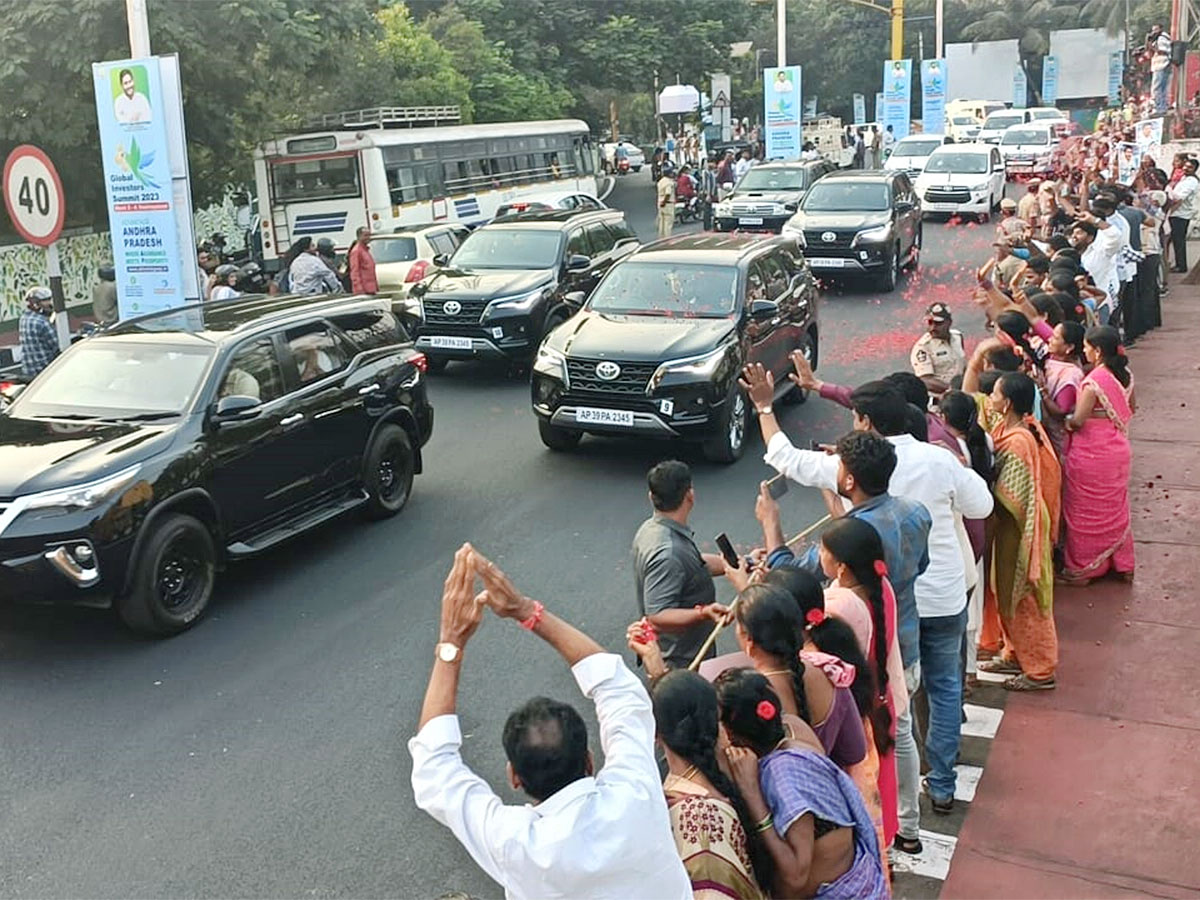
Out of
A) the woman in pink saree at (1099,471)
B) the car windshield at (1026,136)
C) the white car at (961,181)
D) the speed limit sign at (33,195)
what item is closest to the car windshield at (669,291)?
the woman in pink saree at (1099,471)

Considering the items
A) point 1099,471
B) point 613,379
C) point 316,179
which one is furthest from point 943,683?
point 316,179

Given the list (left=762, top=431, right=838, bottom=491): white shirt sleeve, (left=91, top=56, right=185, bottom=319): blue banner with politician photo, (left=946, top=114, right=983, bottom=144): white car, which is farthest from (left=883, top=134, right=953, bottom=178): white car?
(left=762, top=431, right=838, bottom=491): white shirt sleeve

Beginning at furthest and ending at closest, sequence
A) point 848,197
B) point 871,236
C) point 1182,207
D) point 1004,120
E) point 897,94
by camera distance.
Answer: point 1004,120 → point 897,94 → point 848,197 → point 871,236 → point 1182,207

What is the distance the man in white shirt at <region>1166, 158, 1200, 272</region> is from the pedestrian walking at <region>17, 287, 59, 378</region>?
15401mm

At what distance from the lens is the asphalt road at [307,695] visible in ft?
16.9

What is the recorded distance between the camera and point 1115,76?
64062 millimetres

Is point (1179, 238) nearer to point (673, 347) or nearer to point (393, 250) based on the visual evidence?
point (393, 250)

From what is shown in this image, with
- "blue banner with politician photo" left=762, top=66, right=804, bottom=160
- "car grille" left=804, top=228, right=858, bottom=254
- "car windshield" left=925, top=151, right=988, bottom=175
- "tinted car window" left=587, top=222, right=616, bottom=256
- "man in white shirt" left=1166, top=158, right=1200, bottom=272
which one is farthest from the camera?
"blue banner with politician photo" left=762, top=66, right=804, bottom=160

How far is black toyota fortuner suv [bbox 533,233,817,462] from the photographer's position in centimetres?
1040

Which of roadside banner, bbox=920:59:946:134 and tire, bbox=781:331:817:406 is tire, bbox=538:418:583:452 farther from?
roadside banner, bbox=920:59:946:134

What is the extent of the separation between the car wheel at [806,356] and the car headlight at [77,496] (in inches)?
289

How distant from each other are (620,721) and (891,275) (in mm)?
17784

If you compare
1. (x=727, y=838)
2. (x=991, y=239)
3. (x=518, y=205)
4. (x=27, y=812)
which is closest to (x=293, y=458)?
(x=27, y=812)

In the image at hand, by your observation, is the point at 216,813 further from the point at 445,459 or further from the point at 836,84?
the point at 836,84
